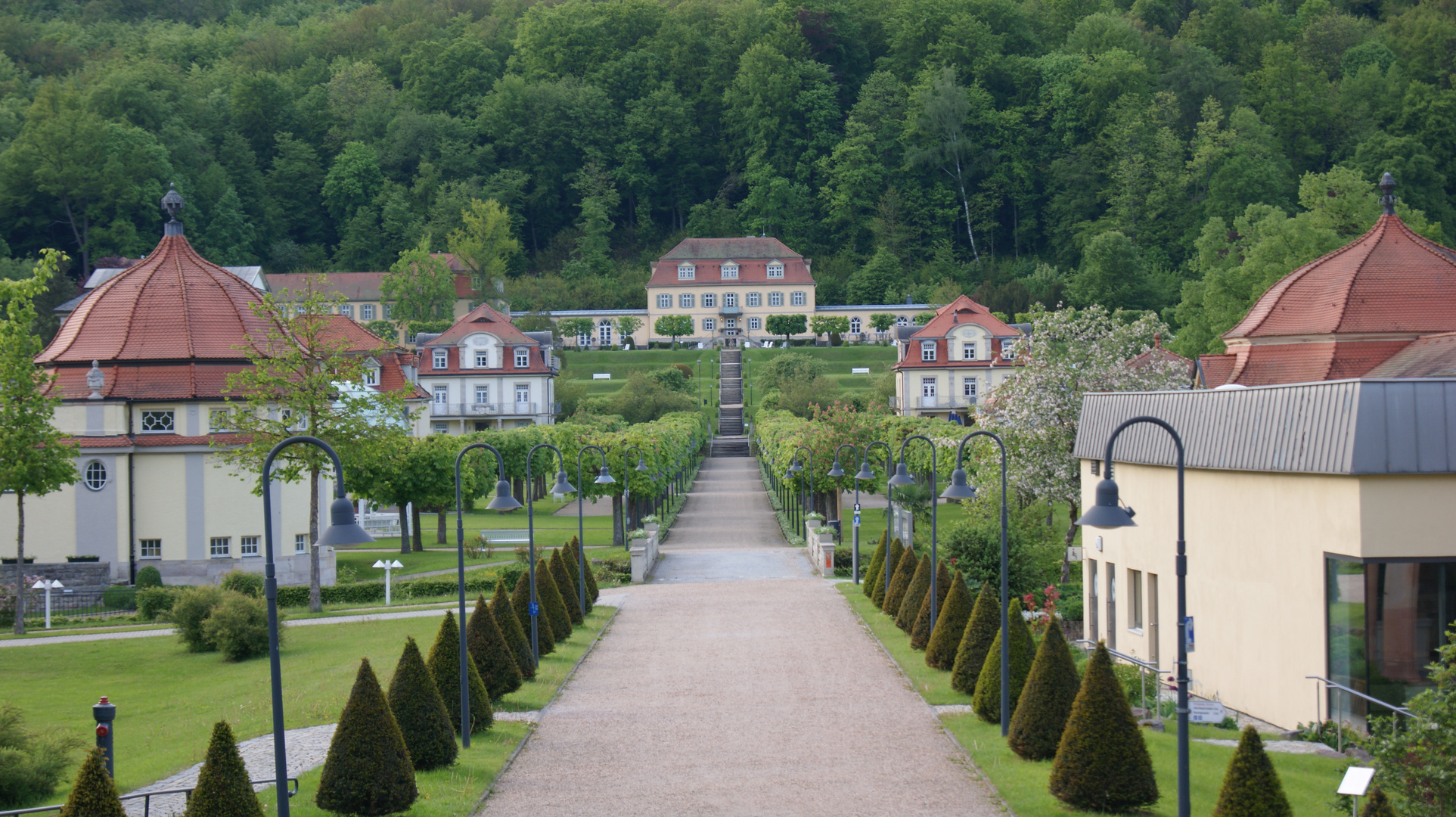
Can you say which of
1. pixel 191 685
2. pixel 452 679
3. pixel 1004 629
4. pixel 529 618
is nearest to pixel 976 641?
pixel 1004 629

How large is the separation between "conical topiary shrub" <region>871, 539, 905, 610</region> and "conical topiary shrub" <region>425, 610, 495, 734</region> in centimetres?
1307

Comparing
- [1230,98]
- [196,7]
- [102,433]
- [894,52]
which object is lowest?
[102,433]

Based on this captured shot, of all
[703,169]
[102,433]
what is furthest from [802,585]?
[703,169]

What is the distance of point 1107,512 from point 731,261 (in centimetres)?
10429

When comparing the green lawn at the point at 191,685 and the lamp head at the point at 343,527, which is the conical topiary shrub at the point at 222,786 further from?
the green lawn at the point at 191,685

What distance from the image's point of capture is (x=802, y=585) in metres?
34.0

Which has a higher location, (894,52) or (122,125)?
(894,52)

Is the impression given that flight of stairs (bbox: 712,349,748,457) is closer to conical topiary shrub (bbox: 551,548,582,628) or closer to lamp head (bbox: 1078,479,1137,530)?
conical topiary shrub (bbox: 551,548,582,628)

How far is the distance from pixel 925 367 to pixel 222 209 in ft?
277

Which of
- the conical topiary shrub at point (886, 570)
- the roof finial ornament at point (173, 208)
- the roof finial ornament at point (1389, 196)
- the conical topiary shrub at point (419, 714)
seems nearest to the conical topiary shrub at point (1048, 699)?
the conical topiary shrub at point (419, 714)

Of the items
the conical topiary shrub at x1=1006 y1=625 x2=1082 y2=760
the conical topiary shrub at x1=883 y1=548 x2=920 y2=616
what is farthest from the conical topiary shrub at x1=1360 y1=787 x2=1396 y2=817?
the conical topiary shrub at x1=883 y1=548 x2=920 y2=616

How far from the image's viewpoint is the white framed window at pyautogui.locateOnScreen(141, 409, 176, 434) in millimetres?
38812

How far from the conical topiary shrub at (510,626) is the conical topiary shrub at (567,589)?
6.28 m

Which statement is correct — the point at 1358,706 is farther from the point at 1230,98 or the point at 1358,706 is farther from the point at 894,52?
the point at 894,52
